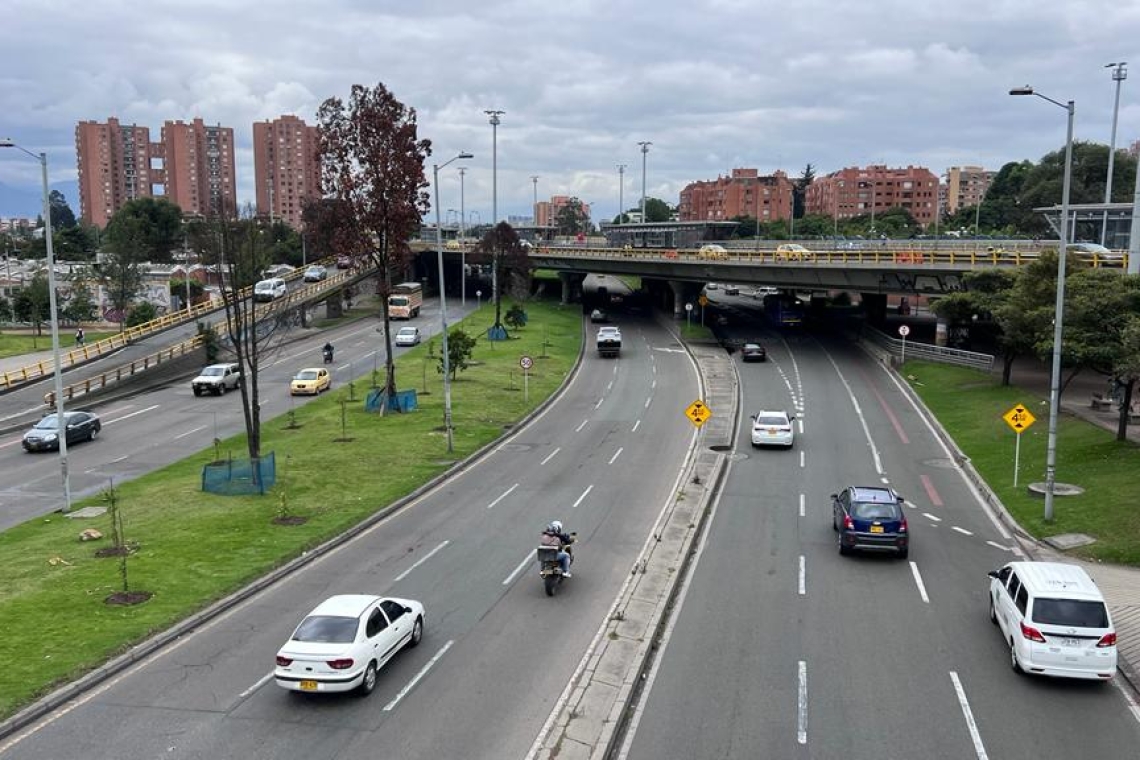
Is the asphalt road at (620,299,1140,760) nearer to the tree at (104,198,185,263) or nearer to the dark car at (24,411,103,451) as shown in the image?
the dark car at (24,411,103,451)

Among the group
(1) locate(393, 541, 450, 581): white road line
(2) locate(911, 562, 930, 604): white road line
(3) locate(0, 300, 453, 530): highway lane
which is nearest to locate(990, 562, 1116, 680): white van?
(2) locate(911, 562, 930, 604): white road line

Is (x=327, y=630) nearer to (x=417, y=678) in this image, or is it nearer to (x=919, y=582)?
(x=417, y=678)

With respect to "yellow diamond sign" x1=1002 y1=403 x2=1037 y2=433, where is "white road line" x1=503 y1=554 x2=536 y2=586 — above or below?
below

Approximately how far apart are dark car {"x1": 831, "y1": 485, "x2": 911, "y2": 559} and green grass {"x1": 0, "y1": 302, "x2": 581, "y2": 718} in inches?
515

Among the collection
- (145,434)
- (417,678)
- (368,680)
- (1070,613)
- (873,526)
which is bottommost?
(145,434)

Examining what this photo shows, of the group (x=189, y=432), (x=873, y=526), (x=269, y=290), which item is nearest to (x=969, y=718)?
(x=873, y=526)

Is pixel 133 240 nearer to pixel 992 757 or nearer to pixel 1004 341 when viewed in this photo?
pixel 1004 341

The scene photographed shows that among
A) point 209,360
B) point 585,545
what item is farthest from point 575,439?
point 209,360

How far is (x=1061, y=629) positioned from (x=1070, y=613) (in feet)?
1.27

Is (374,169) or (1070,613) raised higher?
(374,169)

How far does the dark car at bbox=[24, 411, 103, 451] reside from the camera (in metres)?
36.4

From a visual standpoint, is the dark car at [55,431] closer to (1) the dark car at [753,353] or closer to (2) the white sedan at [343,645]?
(2) the white sedan at [343,645]

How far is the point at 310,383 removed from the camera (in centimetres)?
4884

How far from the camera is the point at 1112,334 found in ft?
107
